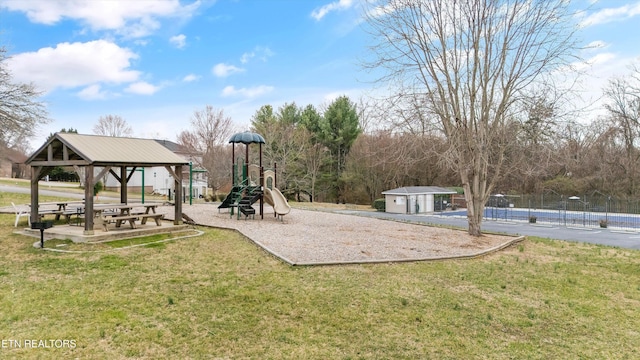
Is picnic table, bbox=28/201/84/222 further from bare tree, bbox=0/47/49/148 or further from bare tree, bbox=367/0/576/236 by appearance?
bare tree, bbox=367/0/576/236

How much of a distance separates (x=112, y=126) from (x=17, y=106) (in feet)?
104

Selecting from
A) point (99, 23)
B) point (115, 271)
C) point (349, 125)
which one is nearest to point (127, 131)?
point (349, 125)

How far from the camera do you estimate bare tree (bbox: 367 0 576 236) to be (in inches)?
446

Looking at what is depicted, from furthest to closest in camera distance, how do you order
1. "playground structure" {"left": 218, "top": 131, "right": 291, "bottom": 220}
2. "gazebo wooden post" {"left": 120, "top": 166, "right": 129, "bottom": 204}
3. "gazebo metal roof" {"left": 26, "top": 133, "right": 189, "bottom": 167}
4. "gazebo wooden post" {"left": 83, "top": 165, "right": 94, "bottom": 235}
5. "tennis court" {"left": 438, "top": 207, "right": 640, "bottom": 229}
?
"tennis court" {"left": 438, "top": 207, "right": 640, "bottom": 229}, "playground structure" {"left": 218, "top": 131, "right": 291, "bottom": 220}, "gazebo wooden post" {"left": 120, "top": 166, "right": 129, "bottom": 204}, "gazebo metal roof" {"left": 26, "top": 133, "right": 189, "bottom": 167}, "gazebo wooden post" {"left": 83, "top": 165, "right": 94, "bottom": 235}

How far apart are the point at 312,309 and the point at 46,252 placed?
6347 millimetres

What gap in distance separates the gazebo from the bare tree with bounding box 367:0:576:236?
25.7 feet

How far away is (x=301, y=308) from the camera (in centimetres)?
520

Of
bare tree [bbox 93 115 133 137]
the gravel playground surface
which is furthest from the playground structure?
bare tree [bbox 93 115 133 137]

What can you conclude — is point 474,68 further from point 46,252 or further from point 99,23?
point 99,23

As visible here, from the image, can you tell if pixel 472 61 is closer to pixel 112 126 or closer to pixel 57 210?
pixel 57 210

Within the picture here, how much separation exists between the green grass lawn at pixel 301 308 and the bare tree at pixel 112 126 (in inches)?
1659

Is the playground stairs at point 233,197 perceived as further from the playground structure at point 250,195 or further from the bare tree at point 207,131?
the bare tree at point 207,131

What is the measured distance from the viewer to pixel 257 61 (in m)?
23.9

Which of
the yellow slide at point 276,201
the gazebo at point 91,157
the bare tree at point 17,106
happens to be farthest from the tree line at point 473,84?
the bare tree at point 17,106
